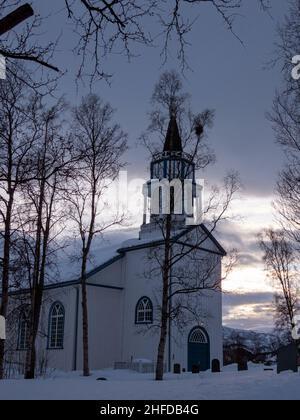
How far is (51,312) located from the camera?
3128 centimetres

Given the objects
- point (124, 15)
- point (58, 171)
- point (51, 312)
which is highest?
point (124, 15)

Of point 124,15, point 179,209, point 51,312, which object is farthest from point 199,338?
point 124,15

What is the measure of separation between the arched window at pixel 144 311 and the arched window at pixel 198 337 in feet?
8.46

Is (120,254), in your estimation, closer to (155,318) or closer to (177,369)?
(155,318)

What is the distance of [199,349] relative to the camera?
29.1m

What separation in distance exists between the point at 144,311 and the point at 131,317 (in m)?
1.03

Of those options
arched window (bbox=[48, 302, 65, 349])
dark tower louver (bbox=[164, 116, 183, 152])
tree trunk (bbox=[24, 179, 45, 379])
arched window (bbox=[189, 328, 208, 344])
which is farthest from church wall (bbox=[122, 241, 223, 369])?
dark tower louver (bbox=[164, 116, 183, 152])

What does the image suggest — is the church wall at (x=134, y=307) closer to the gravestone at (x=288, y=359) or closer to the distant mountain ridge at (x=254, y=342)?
the gravestone at (x=288, y=359)

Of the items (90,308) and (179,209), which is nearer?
(179,209)

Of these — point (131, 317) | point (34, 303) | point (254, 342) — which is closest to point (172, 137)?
point (34, 303)

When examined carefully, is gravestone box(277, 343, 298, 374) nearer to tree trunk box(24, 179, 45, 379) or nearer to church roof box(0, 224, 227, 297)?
tree trunk box(24, 179, 45, 379)

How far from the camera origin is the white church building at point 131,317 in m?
28.2

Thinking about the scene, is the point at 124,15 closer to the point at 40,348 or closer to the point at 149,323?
the point at 149,323
